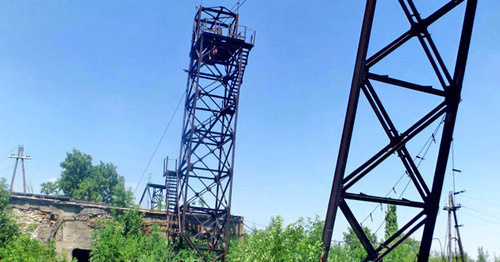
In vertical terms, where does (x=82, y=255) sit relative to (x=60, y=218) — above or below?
below

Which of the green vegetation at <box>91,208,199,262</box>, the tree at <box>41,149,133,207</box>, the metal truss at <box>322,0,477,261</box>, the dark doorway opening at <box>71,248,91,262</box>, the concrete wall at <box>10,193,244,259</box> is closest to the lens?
the metal truss at <box>322,0,477,261</box>

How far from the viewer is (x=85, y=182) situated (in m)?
49.2

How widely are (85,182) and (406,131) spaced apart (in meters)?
46.5

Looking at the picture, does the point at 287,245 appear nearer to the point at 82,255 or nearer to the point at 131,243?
the point at 131,243

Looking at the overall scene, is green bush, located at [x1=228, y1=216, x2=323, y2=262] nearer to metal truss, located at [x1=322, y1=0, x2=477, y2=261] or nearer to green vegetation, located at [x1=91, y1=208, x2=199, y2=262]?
metal truss, located at [x1=322, y1=0, x2=477, y2=261]

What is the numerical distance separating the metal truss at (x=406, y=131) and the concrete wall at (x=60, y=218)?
639 inches

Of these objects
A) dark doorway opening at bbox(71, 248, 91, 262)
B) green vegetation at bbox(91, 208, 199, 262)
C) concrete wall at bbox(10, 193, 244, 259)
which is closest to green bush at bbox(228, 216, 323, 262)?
green vegetation at bbox(91, 208, 199, 262)

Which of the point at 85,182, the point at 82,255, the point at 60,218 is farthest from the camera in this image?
the point at 85,182

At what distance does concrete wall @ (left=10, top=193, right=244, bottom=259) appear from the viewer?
2061 cm

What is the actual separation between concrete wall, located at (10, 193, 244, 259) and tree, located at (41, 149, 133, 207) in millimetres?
26346

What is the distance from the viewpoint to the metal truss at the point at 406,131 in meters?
7.52

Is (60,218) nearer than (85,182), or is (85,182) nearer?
(60,218)

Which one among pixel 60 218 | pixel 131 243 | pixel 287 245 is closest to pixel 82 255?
pixel 60 218

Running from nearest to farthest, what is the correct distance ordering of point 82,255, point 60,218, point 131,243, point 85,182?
1. point 131,243
2. point 60,218
3. point 82,255
4. point 85,182
